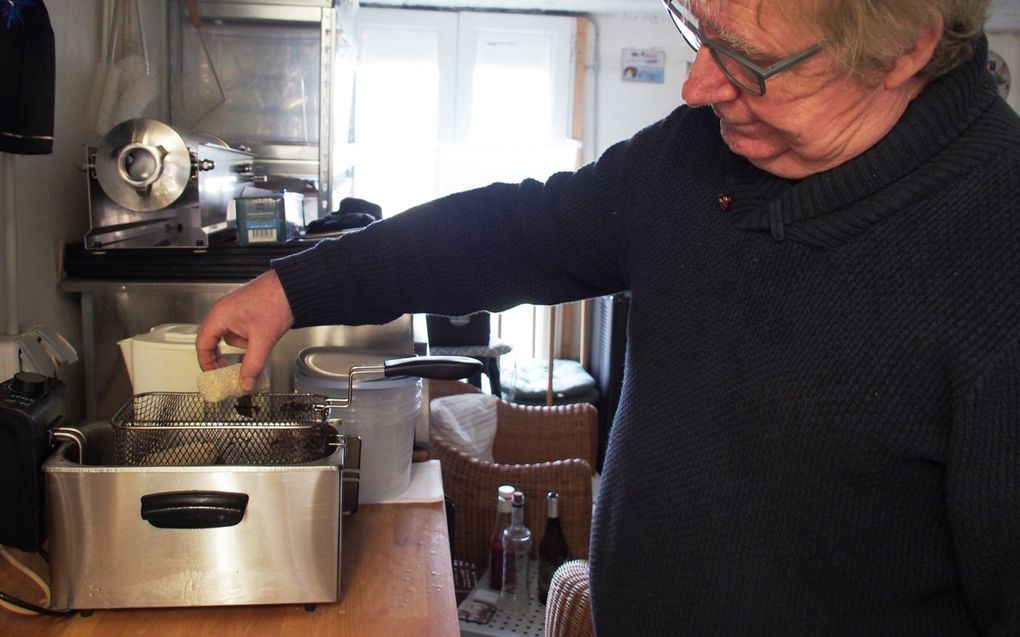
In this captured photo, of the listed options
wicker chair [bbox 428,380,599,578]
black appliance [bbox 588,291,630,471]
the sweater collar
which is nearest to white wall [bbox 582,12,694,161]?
black appliance [bbox 588,291,630,471]

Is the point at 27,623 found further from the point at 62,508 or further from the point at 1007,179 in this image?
the point at 1007,179

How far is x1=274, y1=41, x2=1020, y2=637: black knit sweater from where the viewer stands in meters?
0.64

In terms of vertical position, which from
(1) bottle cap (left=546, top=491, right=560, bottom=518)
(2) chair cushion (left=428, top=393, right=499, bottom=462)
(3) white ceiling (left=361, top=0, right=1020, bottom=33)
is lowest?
(1) bottle cap (left=546, top=491, right=560, bottom=518)

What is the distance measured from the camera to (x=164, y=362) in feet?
3.86

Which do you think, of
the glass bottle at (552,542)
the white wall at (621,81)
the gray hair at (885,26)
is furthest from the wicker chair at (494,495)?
the white wall at (621,81)

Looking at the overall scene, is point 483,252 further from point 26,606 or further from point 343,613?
point 26,606

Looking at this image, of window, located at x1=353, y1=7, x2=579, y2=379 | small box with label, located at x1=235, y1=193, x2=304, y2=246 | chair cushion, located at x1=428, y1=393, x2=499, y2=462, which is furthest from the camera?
window, located at x1=353, y1=7, x2=579, y2=379

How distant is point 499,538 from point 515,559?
0.06 metres

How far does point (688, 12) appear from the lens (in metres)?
0.77

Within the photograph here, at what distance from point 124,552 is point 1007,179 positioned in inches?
34.3

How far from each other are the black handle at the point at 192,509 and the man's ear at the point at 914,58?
2.36ft

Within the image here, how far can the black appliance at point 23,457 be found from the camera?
88cm

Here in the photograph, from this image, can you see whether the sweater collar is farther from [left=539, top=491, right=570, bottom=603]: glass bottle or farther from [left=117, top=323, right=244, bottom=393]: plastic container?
[left=539, top=491, right=570, bottom=603]: glass bottle

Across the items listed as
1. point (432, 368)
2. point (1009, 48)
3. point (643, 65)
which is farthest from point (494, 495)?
point (1009, 48)
